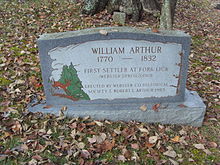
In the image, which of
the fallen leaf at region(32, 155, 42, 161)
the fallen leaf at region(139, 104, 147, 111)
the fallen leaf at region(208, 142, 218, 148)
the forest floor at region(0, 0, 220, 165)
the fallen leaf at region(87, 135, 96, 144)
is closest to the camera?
the fallen leaf at region(32, 155, 42, 161)

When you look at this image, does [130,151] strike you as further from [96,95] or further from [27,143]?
[27,143]

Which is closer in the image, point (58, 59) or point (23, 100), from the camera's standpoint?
point (58, 59)

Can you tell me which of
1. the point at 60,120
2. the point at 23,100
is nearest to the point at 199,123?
the point at 60,120

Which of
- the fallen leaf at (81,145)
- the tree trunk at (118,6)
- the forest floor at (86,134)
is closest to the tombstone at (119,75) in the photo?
the forest floor at (86,134)

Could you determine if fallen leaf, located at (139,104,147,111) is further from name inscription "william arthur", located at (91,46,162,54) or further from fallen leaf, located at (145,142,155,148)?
name inscription "william arthur", located at (91,46,162,54)

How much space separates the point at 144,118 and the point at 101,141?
778 mm

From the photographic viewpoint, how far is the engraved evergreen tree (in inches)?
138

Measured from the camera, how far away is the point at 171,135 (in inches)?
139

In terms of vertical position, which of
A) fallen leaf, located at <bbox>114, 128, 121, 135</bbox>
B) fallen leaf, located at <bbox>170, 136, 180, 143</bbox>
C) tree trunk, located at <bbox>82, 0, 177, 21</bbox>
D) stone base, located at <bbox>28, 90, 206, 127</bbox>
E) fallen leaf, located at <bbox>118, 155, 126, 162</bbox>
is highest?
tree trunk, located at <bbox>82, 0, 177, 21</bbox>

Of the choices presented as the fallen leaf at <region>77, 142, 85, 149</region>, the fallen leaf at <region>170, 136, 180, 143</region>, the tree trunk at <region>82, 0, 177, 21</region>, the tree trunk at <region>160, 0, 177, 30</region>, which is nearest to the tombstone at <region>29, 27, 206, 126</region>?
the fallen leaf at <region>170, 136, 180, 143</region>

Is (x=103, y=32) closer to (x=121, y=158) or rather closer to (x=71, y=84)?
(x=71, y=84)

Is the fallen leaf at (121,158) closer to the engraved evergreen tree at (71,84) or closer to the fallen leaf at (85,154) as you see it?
the fallen leaf at (85,154)

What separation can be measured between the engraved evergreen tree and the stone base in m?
0.16

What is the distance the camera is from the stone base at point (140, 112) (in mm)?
3619
